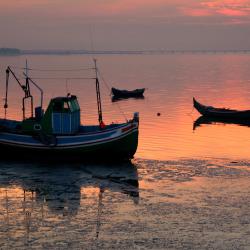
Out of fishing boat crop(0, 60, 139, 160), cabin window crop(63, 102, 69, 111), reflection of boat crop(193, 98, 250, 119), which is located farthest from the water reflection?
reflection of boat crop(193, 98, 250, 119)

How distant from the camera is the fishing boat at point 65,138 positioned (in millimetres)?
32000

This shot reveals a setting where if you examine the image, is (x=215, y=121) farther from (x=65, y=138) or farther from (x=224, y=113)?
(x=65, y=138)

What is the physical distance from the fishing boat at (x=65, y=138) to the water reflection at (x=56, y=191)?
141 cm

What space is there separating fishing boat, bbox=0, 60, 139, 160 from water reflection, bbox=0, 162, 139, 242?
1.41 m

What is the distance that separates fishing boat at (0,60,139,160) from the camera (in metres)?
32.0

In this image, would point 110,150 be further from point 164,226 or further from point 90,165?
point 164,226

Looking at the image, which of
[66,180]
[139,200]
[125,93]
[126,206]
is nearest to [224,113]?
[66,180]

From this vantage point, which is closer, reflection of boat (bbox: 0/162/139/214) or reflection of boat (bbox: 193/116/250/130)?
reflection of boat (bbox: 0/162/139/214)

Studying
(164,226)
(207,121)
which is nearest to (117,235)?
(164,226)

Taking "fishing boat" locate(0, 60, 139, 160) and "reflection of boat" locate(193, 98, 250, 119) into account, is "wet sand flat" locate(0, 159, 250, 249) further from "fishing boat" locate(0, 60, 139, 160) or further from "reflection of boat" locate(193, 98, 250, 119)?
"reflection of boat" locate(193, 98, 250, 119)

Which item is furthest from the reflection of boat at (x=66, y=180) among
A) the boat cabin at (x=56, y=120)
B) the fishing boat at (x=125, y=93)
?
the fishing boat at (x=125, y=93)

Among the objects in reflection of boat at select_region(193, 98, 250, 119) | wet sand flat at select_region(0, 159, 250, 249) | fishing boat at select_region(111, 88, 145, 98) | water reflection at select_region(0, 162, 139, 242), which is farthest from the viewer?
fishing boat at select_region(111, 88, 145, 98)

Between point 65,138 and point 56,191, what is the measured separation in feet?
25.4

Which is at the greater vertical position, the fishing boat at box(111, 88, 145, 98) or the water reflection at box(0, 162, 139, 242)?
the fishing boat at box(111, 88, 145, 98)
